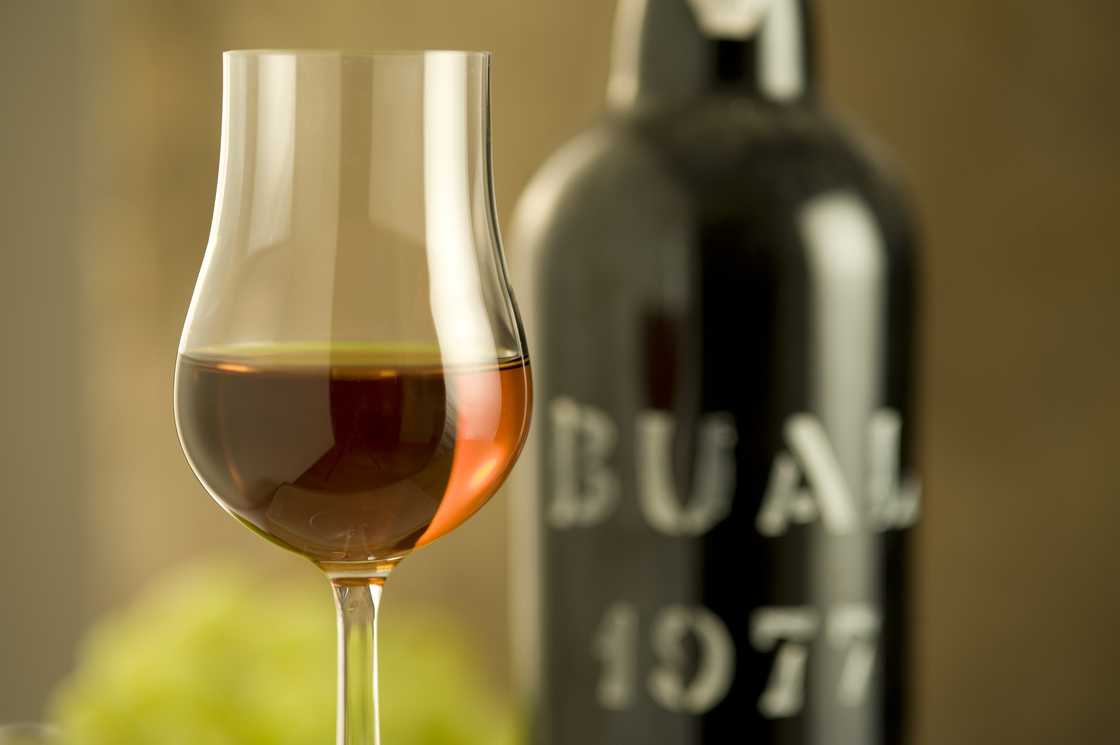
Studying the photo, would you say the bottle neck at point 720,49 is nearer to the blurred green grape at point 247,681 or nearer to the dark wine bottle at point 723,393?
the dark wine bottle at point 723,393

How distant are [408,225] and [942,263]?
30.0 inches

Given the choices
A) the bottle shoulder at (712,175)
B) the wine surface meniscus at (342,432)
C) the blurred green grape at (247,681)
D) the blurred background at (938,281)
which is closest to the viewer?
the wine surface meniscus at (342,432)

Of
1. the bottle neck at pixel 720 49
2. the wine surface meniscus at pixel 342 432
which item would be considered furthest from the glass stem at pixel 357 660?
the bottle neck at pixel 720 49

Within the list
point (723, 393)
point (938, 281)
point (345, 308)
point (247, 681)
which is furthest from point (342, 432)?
point (938, 281)

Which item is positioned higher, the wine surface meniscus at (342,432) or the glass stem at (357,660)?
the wine surface meniscus at (342,432)

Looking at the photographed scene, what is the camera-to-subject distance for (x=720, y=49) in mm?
841

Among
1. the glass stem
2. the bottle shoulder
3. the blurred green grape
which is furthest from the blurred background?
the glass stem

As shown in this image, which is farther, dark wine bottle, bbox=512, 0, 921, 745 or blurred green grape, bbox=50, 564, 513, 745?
blurred green grape, bbox=50, 564, 513, 745

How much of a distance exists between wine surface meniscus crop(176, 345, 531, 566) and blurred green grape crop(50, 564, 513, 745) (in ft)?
1.32

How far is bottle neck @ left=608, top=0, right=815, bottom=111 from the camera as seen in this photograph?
0.84m

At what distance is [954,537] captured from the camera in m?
1.25

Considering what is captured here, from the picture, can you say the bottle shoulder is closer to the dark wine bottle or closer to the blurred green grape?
the dark wine bottle

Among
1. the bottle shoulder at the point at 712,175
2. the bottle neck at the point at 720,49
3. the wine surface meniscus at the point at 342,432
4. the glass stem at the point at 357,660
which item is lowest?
the glass stem at the point at 357,660

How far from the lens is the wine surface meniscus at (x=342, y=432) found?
556 mm
